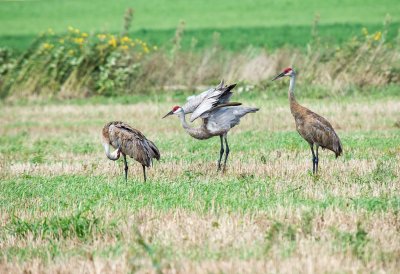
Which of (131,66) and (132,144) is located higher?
(131,66)

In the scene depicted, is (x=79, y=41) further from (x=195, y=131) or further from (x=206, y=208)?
(x=206, y=208)

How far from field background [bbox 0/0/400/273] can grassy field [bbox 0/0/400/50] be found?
58.3 feet

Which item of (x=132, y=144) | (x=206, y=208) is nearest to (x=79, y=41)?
(x=132, y=144)

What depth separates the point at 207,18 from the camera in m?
51.8

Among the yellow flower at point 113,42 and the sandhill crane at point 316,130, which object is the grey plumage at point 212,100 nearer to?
the sandhill crane at point 316,130

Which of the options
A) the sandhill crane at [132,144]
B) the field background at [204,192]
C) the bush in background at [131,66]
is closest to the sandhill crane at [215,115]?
the field background at [204,192]

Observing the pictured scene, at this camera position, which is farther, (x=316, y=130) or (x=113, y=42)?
(x=113, y=42)

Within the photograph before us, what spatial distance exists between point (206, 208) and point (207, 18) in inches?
1731

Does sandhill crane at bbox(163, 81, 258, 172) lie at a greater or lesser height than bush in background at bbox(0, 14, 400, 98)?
lesser

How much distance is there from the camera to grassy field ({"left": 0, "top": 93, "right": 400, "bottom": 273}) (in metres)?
6.69

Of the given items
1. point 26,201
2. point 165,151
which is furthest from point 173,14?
point 26,201

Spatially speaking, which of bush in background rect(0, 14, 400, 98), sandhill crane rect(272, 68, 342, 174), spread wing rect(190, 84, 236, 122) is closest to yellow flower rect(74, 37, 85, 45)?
bush in background rect(0, 14, 400, 98)

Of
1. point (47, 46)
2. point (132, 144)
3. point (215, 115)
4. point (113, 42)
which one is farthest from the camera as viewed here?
point (113, 42)

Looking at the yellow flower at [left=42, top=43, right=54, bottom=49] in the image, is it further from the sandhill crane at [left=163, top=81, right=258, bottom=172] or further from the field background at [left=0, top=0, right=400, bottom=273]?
the sandhill crane at [left=163, top=81, right=258, bottom=172]
